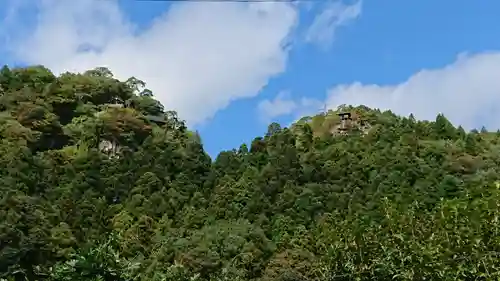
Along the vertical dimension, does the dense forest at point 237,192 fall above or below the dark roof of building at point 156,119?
below

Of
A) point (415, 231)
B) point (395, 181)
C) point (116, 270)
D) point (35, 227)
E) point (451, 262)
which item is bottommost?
point (116, 270)

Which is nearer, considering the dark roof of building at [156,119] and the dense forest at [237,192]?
the dense forest at [237,192]

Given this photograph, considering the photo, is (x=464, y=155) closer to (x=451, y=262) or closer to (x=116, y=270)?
(x=451, y=262)

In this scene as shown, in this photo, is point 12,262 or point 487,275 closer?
point 487,275

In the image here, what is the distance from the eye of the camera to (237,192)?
4212 centimetres

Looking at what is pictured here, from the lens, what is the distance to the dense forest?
89.6ft

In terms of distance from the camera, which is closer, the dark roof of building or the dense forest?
the dense forest

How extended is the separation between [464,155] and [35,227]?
2272 cm

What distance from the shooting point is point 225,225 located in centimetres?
3800

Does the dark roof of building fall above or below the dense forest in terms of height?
above

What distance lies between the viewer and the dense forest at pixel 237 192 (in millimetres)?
27312

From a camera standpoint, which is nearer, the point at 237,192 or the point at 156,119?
the point at 237,192

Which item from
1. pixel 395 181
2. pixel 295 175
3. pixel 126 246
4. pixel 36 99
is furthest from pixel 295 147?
pixel 36 99

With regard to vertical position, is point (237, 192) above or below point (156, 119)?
below
